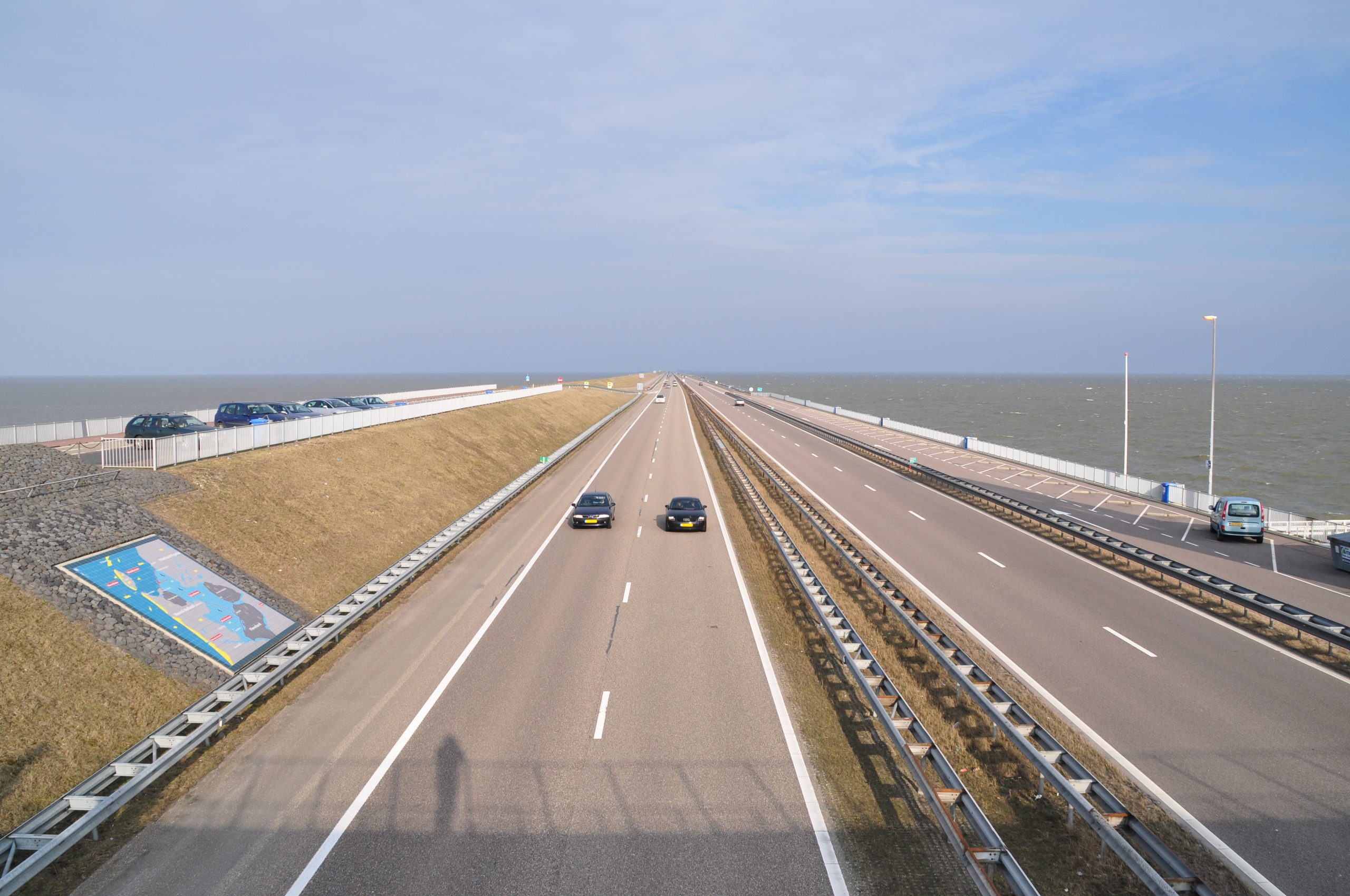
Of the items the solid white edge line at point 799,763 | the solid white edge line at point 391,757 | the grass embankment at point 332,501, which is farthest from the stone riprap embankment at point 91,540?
the solid white edge line at point 799,763

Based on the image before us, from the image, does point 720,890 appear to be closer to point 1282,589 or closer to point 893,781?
point 893,781

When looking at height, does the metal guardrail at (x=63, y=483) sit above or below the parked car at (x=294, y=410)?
below

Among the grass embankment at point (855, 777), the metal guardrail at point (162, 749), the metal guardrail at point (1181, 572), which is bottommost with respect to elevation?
the grass embankment at point (855, 777)

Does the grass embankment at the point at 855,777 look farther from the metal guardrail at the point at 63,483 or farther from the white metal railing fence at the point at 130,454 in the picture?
the white metal railing fence at the point at 130,454

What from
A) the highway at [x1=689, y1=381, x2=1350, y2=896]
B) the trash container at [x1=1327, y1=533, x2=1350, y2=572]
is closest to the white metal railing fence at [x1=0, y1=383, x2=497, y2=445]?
the highway at [x1=689, y1=381, x2=1350, y2=896]

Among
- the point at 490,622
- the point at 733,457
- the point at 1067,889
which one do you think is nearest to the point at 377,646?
the point at 490,622

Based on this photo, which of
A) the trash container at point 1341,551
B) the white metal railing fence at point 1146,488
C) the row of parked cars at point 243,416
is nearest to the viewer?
the trash container at point 1341,551
